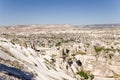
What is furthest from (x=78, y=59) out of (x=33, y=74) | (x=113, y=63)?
(x=33, y=74)

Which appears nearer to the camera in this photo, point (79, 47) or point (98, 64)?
point (98, 64)

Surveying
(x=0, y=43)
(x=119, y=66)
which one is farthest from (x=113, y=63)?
(x=0, y=43)

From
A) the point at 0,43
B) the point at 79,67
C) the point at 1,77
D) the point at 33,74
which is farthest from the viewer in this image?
the point at 79,67

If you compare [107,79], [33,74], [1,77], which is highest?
[1,77]

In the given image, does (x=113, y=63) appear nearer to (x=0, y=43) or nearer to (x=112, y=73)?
(x=112, y=73)

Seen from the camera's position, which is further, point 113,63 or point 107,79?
point 113,63

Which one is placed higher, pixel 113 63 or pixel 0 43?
pixel 0 43

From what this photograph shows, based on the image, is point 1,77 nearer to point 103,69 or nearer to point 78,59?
point 103,69

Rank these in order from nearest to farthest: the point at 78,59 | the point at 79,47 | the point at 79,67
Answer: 1. the point at 79,67
2. the point at 78,59
3. the point at 79,47

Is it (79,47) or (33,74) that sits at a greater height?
(33,74)
